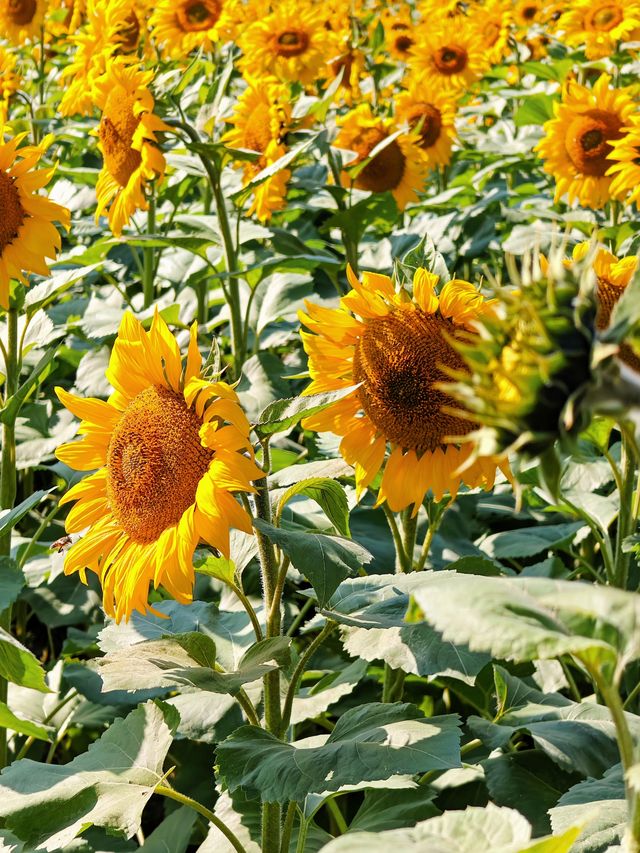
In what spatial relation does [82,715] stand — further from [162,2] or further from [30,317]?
[162,2]

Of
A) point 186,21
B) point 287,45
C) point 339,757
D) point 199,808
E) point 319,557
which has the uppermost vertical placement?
point 186,21

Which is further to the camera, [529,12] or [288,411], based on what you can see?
[529,12]

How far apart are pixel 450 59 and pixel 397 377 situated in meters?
3.68

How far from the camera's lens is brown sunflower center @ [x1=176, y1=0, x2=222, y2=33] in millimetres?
3975

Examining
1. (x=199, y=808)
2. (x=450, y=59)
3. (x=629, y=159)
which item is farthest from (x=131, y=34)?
(x=199, y=808)

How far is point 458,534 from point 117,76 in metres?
1.32

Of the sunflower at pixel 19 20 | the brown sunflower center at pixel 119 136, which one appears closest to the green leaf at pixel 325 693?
the brown sunflower center at pixel 119 136

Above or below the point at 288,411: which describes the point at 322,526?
below

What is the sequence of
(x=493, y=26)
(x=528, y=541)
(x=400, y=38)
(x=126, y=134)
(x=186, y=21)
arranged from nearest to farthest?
(x=528, y=541) → (x=126, y=134) → (x=186, y=21) → (x=493, y=26) → (x=400, y=38)

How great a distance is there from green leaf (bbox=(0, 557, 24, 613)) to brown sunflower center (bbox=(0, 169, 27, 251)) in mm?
750

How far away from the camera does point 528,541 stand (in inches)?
90.6

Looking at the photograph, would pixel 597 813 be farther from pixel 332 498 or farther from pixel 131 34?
pixel 131 34

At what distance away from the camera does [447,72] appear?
15.7 feet

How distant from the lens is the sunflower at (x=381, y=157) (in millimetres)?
3438
